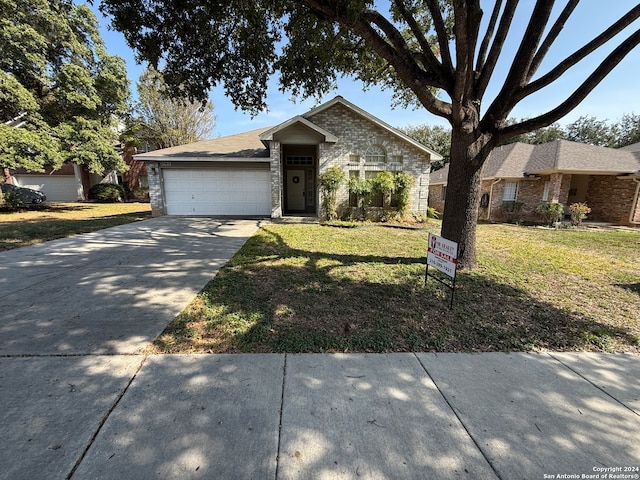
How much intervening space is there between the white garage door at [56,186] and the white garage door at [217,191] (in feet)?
52.7

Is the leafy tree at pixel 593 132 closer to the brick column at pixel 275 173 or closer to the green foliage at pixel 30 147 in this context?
the brick column at pixel 275 173

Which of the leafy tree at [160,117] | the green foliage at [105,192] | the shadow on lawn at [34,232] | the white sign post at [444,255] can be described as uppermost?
the leafy tree at [160,117]

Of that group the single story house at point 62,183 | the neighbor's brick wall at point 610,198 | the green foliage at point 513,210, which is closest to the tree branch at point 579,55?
the green foliage at point 513,210

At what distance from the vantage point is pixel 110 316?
349 centimetres

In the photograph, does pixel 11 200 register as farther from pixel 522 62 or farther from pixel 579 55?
pixel 579 55

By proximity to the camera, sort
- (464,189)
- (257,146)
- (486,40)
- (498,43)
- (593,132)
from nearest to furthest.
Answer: (498,43) → (464,189) → (486,40) → (257,146) → (593,132)

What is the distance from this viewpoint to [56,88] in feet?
47.9

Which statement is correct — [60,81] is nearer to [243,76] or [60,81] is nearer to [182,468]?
[243,76]

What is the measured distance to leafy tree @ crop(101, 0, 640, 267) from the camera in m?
4.54

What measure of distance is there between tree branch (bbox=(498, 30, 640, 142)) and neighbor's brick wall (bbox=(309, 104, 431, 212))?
821cm

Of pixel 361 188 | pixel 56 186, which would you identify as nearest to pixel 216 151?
pixel 361 188

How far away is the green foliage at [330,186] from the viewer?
12227 mm

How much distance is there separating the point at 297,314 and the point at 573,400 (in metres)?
A: 2.79

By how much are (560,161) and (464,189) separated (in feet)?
41.6
